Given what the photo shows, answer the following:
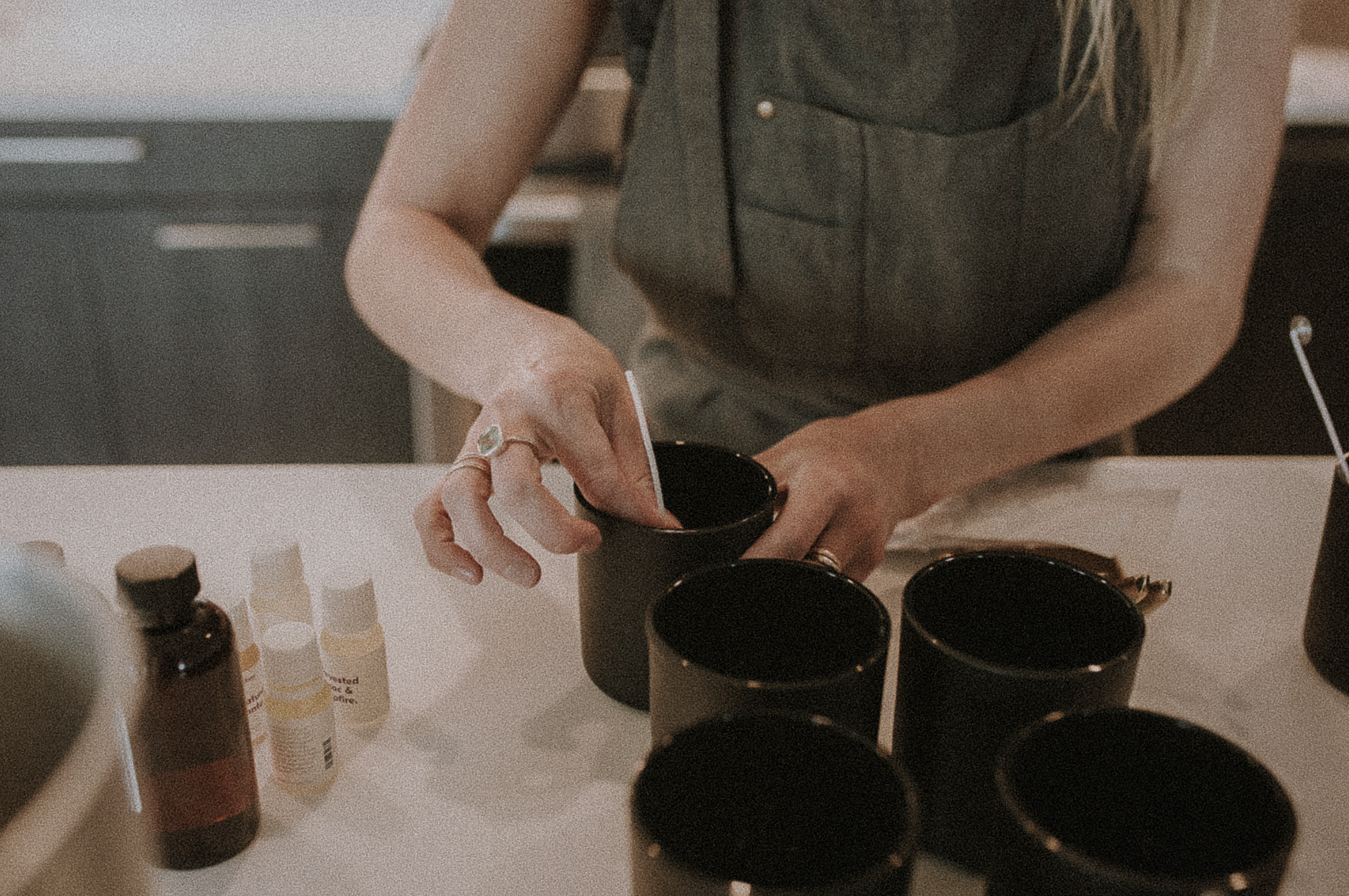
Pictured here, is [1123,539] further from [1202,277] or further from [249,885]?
[249,885]

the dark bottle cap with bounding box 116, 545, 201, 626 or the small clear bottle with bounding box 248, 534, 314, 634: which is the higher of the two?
the dark bottle cap with bounding box 116, 545, 201, 626

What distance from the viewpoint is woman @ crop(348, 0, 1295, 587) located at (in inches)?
31.5

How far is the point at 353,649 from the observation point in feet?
1.75

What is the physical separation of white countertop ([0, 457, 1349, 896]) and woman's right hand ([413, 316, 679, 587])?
0.07 meters

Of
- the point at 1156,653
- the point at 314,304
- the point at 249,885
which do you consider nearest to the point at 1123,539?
the point at 1156,653

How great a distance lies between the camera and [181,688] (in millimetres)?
435

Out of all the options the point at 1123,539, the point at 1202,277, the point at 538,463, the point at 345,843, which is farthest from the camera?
the point at 1202,277

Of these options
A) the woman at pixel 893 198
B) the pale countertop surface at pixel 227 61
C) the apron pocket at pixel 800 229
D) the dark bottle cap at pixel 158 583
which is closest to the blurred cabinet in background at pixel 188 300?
the pale countertop surface at pixel 227 61

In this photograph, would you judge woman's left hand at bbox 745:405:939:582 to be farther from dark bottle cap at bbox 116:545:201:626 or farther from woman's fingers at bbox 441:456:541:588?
dark bottle cap at bbox 116:545:201:626

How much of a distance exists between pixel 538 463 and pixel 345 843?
0.20 metres

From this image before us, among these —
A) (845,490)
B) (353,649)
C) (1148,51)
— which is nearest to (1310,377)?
(845,490)

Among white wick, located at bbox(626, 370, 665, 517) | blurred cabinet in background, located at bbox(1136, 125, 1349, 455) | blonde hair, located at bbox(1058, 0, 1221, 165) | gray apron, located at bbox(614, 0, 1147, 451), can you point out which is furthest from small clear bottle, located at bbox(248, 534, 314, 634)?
blurred cabinet in background, located at bbox(1136, 125, 1349, 455)

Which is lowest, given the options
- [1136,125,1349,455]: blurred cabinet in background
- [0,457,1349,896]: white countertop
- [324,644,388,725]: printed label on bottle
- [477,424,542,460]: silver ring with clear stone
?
[1136,125,1349,455]: blurred cabinet in background

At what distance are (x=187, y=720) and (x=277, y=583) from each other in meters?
0.11
